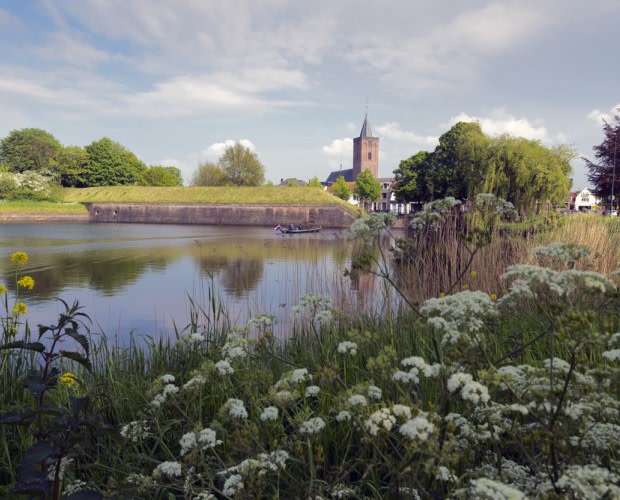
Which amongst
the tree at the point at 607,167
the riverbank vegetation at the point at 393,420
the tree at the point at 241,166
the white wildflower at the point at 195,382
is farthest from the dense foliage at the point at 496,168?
the tree at the point at 241,166

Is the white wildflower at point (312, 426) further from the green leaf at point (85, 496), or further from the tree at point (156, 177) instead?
the tree at point (156, 177)

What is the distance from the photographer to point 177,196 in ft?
215

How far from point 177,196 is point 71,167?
67.9 ft

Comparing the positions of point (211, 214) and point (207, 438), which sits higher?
point (211, 214)

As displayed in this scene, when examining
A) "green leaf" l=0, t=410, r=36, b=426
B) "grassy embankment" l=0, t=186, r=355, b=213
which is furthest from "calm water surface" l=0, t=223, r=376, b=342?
"grassy embankment" l=0, t=186, r=355, b=213

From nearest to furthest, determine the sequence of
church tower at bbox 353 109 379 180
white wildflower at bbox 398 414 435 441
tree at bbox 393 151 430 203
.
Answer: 1. white wildflower at bbox 398 414 435 441
2. tree at bbox 393 151 430 203
3. church tower at bbox 353 109 379 180

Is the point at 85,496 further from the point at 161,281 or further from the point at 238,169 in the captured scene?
the point at 238,169

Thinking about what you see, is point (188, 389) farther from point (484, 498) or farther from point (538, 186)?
point (538, 186)

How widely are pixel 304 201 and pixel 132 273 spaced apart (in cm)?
4414

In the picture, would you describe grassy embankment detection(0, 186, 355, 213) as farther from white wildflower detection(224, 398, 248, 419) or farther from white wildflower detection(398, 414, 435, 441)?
white wildflower detection(398, 414, 435, 441)

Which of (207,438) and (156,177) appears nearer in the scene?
(207,438)

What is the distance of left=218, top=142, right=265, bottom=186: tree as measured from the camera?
7656cm

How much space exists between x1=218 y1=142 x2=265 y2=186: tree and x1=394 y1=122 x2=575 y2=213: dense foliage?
3266 centimetres

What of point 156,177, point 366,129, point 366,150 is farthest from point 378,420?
point 366,129
